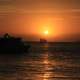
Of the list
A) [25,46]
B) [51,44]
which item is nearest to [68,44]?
[51,44]

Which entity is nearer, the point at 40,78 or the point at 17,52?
the point at 40,78

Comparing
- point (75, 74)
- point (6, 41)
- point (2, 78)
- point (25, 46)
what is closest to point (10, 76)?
point (2, 78)

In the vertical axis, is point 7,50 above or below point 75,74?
above

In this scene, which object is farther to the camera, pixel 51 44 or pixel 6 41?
pixel 51 44

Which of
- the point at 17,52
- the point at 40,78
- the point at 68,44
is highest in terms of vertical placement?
the point at 68,44

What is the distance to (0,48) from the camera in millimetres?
102875

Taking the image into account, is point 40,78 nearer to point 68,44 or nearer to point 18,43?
point 18,43

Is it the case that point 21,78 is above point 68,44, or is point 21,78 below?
below

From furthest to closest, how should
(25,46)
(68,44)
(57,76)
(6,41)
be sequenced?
1. (68,44)
2. (25,46)
3. (6,41)
4. (57,76)

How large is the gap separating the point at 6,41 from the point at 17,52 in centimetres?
340

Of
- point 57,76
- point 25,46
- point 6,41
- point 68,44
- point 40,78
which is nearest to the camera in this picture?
point 40,78

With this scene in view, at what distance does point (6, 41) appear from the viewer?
10112cm

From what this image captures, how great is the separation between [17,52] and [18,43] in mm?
2274

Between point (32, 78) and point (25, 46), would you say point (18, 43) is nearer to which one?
point (25, 46)
